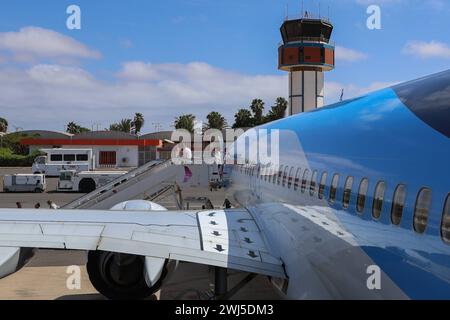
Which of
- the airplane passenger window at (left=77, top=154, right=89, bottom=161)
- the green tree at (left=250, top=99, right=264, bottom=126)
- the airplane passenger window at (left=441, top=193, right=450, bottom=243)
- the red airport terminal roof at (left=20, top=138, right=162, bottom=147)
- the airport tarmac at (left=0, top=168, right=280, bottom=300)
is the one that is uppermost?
the green tree at (left=250, top=99, right=264, bottom=126)

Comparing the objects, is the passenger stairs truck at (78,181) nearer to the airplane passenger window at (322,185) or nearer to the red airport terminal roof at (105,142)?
the airplane passenger window at (322,185)

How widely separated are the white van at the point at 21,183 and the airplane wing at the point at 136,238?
34.5 m

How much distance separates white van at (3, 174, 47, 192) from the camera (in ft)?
136

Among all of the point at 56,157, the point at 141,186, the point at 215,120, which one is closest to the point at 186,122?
the point at 215,120

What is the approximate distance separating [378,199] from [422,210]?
33.5 inches

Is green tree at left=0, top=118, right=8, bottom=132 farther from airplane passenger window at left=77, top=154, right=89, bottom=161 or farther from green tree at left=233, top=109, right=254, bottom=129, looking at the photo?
airplane passenger window at left=77, top=154, right=89, bottom=161

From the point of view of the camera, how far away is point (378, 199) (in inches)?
206

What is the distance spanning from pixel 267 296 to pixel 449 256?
821 centimetres

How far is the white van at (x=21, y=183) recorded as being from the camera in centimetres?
4138

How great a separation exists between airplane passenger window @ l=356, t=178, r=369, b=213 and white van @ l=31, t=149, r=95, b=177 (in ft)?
161

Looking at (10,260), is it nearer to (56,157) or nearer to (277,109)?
(56,157)

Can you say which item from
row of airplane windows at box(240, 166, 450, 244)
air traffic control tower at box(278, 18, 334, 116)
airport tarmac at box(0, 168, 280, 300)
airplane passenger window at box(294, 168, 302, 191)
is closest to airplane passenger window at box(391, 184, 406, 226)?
row of airplane windows at box(240, 166, 450, 244)

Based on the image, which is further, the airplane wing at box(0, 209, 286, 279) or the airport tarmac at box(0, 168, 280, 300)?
the airport tarmac at box(0, 168, 280, 300)
